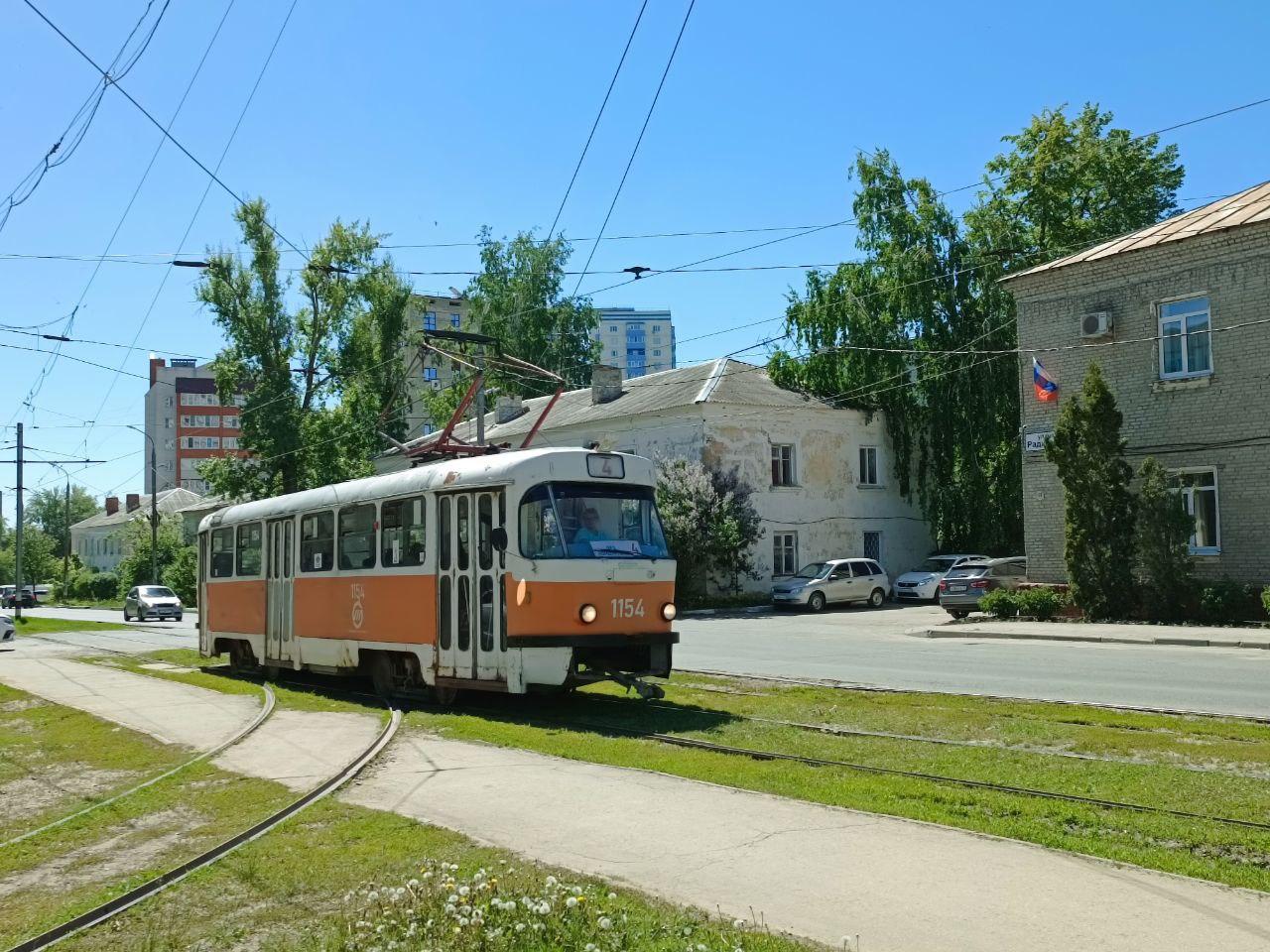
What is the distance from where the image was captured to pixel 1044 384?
93.8 ft

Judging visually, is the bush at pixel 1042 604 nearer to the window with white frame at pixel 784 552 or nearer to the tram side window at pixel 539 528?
the window with white frame at pixel 784 552

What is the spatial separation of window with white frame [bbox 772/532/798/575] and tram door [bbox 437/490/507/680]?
27.6m

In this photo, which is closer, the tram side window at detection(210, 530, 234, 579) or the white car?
the tram side window at detection(210, 530, 234, 579)

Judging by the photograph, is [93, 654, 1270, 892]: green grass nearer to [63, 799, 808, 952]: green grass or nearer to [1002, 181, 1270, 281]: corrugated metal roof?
[63, 799, 808, 952]: green grass

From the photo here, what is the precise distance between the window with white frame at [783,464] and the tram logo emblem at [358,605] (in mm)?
26542

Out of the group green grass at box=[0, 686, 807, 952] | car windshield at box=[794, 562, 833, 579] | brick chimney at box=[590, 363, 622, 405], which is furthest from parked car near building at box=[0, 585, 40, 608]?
green grass at box=[0, 686, 807, 952]

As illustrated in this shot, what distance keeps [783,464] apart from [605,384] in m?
8.90

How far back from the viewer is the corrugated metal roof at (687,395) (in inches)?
1558

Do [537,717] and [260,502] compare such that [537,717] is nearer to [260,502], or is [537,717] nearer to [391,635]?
[391,635]

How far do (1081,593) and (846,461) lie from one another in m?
17.3

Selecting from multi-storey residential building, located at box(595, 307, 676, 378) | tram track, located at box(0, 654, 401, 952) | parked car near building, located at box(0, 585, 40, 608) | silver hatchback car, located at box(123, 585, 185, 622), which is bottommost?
parked car near building, located at box(0, 585, 40, 608)

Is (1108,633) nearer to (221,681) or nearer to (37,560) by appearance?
(221,681)

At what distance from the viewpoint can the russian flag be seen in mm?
28484

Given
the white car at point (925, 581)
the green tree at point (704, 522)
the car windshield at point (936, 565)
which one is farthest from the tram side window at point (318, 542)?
the car windshield at point (936, 565)
